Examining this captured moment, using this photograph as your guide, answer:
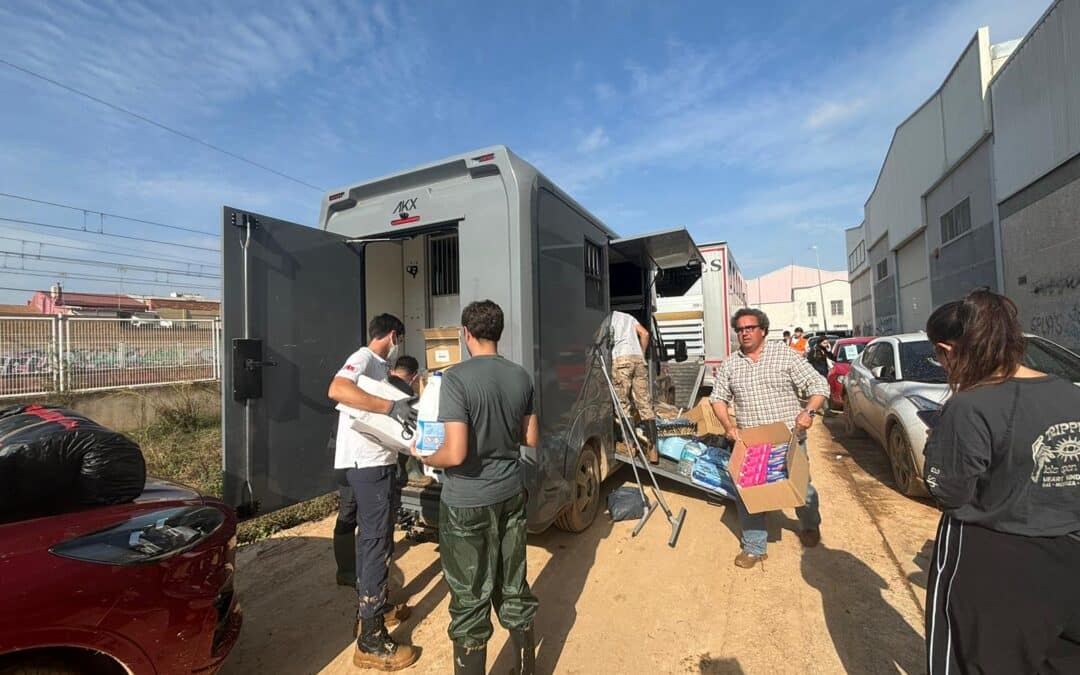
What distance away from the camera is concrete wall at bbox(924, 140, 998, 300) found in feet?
47.4

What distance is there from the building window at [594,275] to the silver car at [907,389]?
273 cm

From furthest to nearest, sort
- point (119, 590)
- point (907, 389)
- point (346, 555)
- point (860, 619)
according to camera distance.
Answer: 1. point (907, 389)
2. point (346, 555)
3. point (860, 619)
4. point (119, 590)

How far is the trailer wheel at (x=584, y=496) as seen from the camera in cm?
414

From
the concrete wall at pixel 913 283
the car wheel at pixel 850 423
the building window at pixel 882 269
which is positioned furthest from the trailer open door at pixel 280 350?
the building window at pixel 882 269

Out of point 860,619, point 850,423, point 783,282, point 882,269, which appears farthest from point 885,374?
point 783,282

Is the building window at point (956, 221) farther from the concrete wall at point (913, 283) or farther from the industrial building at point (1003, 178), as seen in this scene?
the concrete wall at point (913, 283)

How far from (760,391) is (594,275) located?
5.80ft

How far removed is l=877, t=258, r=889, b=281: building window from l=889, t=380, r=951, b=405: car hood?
90.4ft

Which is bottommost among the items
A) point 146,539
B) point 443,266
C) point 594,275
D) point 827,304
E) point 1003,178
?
point 146,539

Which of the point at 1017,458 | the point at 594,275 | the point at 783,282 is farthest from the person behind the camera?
the point at 783,282

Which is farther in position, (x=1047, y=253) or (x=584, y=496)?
(x=1047, y=253)

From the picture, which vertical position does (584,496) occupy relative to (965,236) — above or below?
below

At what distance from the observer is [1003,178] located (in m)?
13.3

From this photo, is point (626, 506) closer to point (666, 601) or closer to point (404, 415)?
point (666, 601)
